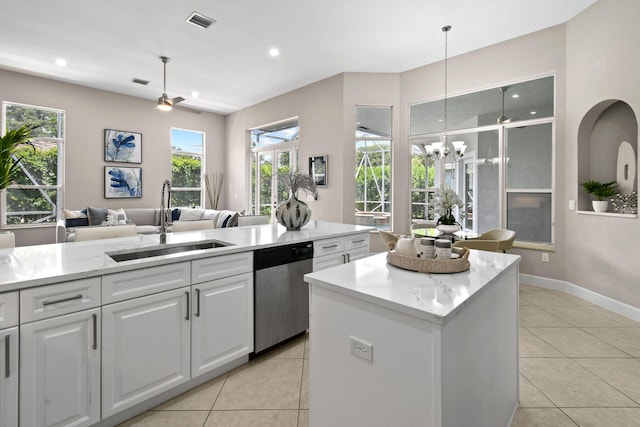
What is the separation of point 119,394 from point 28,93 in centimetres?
648

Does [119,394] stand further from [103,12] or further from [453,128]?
[453,128]

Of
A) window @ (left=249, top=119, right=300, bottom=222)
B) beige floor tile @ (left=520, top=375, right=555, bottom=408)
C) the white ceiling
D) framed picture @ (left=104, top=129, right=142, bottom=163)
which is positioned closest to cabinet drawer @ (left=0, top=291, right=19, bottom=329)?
Result: beige floor tile @ (left=520, top=375, right=555, bottom=408)

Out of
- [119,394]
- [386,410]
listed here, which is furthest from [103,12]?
[386,410]

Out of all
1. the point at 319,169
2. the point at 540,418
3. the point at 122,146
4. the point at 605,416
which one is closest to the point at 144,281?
the point at 540,418

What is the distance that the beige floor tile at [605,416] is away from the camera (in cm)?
169

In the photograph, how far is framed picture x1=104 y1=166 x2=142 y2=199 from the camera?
6.43m

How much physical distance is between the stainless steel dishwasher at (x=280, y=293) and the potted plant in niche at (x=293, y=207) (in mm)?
417

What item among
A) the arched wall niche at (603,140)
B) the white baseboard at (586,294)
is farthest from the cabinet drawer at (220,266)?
the arched wall niche at (603,140)

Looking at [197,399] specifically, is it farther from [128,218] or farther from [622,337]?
[128,218]

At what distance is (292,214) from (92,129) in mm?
5688

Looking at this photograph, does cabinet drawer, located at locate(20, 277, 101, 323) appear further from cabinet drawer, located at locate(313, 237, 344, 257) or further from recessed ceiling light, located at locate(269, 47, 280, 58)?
recessed ceiling light, located at locate(269, 47, 280, 58)

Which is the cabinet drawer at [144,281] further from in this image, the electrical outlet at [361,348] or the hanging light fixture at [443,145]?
the hanging light fixture at [443,145]

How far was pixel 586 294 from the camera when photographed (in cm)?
365

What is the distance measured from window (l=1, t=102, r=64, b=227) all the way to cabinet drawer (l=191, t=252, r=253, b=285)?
18.8 ft
